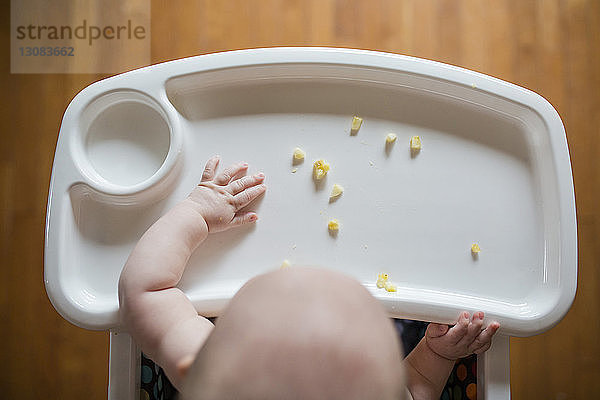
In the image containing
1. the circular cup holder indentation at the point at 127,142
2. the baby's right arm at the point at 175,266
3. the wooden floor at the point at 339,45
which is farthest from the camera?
the wooden floor at the point at 339,45

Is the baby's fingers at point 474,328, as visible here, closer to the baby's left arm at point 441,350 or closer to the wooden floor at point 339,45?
the baby's left arm at point 441,350

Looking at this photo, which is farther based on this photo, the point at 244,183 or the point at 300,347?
the point at 244,183

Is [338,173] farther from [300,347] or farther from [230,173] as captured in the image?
[300,347]

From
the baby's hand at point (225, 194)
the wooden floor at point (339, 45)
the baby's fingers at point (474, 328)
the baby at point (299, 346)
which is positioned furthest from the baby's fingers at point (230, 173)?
the wooden floor at point (339, 45)

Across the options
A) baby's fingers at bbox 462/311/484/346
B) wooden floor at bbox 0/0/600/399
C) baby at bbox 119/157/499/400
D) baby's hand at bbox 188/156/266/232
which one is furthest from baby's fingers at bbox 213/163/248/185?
wooden floor at bbox 0/0/600/399

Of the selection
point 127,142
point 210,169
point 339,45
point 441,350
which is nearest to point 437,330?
point 441,350

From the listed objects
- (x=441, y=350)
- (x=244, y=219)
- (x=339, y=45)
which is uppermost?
(x=339, y=45)

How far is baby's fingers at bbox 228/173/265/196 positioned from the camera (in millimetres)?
644

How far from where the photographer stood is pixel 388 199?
658mm

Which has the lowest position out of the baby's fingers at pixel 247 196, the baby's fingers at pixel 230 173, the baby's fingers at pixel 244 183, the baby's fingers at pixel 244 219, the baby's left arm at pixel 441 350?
the baby's left arm at pixel 441 350

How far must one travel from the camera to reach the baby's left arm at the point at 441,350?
2.02 ft

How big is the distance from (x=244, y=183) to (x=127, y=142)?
0.15 m

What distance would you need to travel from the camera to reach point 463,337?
24.3 inches

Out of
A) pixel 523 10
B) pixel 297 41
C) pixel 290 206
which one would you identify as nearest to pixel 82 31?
pixel 297 41
